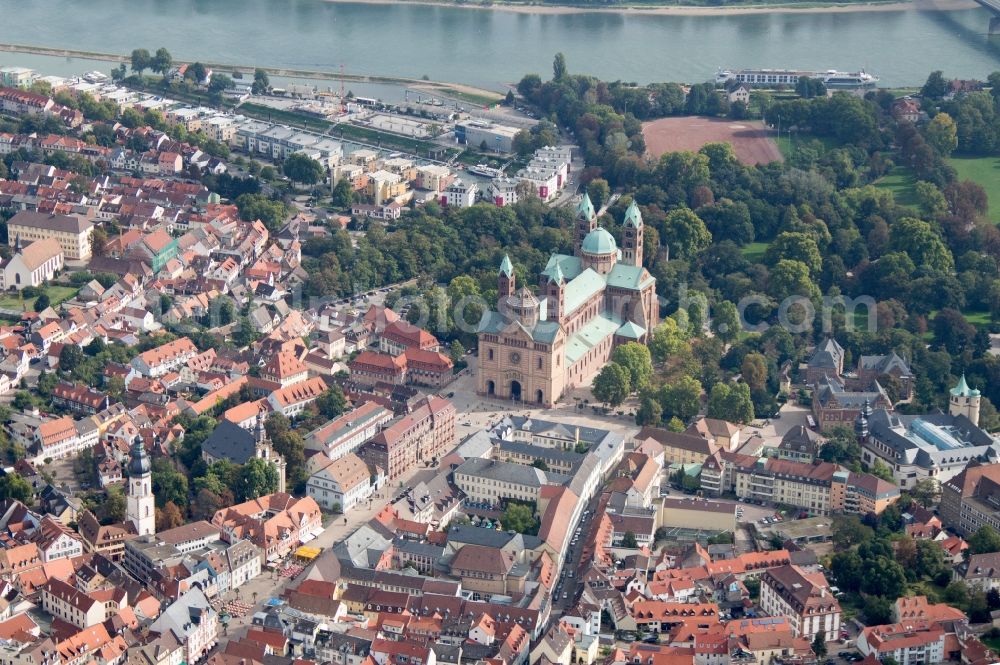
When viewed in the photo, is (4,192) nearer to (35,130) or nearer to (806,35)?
(35,130)

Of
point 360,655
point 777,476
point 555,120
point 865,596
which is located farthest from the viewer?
point 555,120

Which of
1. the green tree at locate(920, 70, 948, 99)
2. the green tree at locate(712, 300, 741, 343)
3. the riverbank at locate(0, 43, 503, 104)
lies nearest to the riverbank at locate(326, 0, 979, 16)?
the riverbank at locate(0, 43, 503, 104)

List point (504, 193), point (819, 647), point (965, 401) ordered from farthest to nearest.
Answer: point (504, 193), point (965, 401), point (819, 647)

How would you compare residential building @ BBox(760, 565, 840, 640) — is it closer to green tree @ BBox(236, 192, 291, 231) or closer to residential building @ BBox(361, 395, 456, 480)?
residential building @ BBox(361, 395, 456, 480)

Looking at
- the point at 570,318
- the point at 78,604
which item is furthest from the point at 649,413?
the point at 78,604

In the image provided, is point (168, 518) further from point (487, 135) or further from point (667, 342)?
point (487, 135)

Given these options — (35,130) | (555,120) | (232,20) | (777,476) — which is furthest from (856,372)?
(232,20)

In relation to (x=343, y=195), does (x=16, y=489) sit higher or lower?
lower
